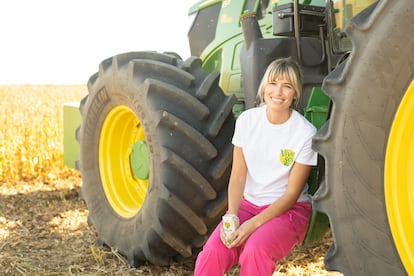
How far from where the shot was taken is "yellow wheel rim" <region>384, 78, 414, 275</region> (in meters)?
2.00

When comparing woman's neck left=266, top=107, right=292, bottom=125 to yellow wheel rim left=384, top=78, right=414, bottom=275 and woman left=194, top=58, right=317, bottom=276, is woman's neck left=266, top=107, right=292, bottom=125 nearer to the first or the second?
woman left=194, top=58, right=317, bottom=276

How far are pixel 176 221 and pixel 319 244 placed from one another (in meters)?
1.55

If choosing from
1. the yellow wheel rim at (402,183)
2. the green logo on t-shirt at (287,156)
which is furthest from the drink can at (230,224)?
the yellow wheel rim at (402,183)

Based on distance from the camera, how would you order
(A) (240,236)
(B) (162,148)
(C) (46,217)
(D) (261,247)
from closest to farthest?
(D) (261,247) < (A) (240,236) < (B) (162,148) < (C) (46,217)

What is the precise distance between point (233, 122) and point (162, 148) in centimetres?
47

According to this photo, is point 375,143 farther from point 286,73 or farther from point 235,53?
point 235,53

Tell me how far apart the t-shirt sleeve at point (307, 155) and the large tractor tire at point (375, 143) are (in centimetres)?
40

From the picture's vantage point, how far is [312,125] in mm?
2723

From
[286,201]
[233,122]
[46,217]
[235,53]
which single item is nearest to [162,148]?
[233,122]

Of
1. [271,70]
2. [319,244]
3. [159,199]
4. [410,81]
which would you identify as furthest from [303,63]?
[319,244]

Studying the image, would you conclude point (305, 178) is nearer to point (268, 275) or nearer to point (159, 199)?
point (268, 275)

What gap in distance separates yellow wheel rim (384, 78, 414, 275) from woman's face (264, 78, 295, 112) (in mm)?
798

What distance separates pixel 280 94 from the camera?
2760 millimetres

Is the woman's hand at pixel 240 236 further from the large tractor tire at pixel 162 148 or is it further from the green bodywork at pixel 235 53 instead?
the large tractor tire at pixel 162 148
